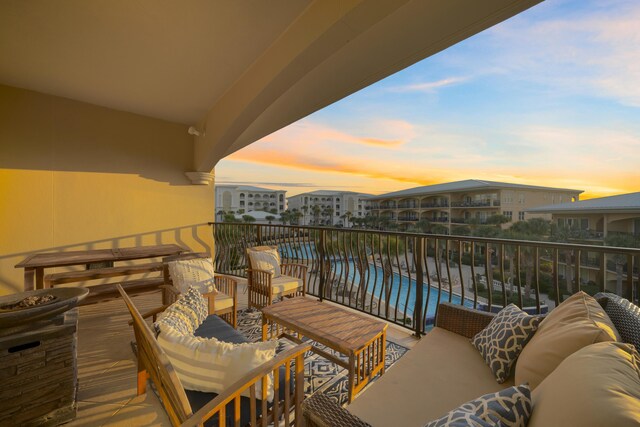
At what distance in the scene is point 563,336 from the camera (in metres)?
1.12

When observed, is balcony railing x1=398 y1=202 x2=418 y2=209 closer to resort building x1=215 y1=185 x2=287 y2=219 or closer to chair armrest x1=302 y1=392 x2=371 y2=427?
resort building x1=215 y1=185 x2=287 y2=219

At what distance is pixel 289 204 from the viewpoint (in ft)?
73.4

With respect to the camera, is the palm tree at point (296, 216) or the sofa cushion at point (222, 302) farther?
the palm tree at point (296, 216)

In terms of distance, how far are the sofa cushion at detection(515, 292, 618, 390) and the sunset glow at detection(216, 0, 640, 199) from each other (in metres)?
2.47

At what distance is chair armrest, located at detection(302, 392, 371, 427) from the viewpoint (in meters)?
0.94

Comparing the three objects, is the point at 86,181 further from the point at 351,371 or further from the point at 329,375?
the point at 351,371

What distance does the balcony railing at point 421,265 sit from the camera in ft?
6.91

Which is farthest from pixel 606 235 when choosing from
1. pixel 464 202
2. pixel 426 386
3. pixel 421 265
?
pixel 464 202

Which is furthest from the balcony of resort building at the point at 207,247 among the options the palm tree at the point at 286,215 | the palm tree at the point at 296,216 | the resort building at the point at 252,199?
the palm tree at the point at 296,216

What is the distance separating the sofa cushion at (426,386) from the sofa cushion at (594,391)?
53 centimetres

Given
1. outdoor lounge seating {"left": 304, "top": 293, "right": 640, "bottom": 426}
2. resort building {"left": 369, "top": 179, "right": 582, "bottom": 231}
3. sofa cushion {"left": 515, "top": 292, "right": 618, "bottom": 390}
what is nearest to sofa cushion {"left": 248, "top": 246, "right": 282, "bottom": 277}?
outdoor lounge seating {"left": 304, "top": 293, "right": 640, "bottom": 426}

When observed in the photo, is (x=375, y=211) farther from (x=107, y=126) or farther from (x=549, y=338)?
(x=549, y=338)

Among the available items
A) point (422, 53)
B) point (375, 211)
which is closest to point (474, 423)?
point (422, 53)

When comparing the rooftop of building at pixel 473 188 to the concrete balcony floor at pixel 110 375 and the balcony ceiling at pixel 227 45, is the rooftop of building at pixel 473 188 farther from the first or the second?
the concrete balcony floor at pixel 110 375
